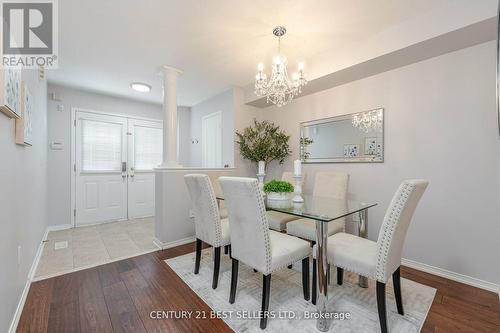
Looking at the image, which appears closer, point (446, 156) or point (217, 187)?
point (446, 156)

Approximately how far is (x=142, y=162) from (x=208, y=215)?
11.0 ft

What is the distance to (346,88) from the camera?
2887 mm

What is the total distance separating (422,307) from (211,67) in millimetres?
3386

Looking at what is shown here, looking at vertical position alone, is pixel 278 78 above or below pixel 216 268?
above

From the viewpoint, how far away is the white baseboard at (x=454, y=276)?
189cm

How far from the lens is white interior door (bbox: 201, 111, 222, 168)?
416 cm

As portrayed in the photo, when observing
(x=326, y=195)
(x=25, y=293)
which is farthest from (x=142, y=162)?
(x=326, y=195)

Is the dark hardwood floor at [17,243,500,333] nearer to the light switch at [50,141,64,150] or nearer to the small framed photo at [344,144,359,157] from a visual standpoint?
the small framed photo at [344,144,359,157]

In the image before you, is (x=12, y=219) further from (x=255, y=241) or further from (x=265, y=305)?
(x=265, y=305)

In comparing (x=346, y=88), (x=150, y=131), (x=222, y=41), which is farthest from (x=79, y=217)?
(x=346, y=88)

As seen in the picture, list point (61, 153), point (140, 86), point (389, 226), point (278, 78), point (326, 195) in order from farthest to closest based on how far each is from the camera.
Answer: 1. point (61, 153)
2. point (140, 86)
3. point (326, 195)
4. point (278, 78)
5. point (389, 226)

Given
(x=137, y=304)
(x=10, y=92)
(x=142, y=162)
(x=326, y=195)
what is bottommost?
(x=137, y=304)

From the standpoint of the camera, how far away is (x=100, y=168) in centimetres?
414

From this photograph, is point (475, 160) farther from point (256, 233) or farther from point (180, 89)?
point (180, 89)
